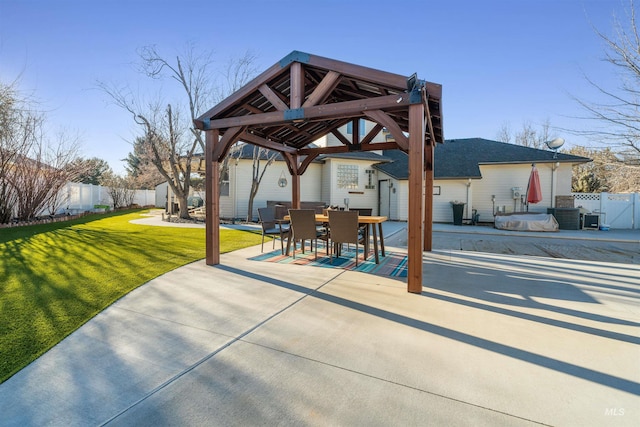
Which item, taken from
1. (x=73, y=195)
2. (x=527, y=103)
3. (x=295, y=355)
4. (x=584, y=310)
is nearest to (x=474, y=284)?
(x=584, y=310)

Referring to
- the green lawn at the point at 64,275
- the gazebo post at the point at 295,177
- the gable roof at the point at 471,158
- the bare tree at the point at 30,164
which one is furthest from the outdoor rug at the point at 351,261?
the bare tree at the point at 30,164

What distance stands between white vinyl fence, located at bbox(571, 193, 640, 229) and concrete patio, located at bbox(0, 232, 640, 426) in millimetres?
11314

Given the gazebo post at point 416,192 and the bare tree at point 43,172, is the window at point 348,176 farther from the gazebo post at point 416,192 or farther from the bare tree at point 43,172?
the bare tree at point 43,172

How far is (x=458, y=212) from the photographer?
525 inches

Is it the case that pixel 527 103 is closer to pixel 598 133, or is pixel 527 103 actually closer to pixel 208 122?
pixel 598 133

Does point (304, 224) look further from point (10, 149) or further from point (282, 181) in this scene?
point (10, 149)

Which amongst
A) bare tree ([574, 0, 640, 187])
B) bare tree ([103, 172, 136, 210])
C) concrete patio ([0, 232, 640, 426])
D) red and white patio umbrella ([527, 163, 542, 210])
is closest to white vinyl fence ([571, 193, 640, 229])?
red and white patio umbrella ([527, 163, 542, 210])

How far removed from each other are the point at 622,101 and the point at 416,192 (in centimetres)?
574

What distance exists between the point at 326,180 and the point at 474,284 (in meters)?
11.4

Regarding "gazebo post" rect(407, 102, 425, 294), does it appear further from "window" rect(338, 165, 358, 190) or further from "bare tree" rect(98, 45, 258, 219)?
"bare tree" rect(98, 45, 258, 219)

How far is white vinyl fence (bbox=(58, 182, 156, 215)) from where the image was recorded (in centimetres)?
1433

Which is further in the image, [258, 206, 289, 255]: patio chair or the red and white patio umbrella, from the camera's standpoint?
the red and white patio umbrella

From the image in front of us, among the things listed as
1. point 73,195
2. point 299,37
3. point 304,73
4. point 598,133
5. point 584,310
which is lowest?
point 584,310

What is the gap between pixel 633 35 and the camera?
5.67m
